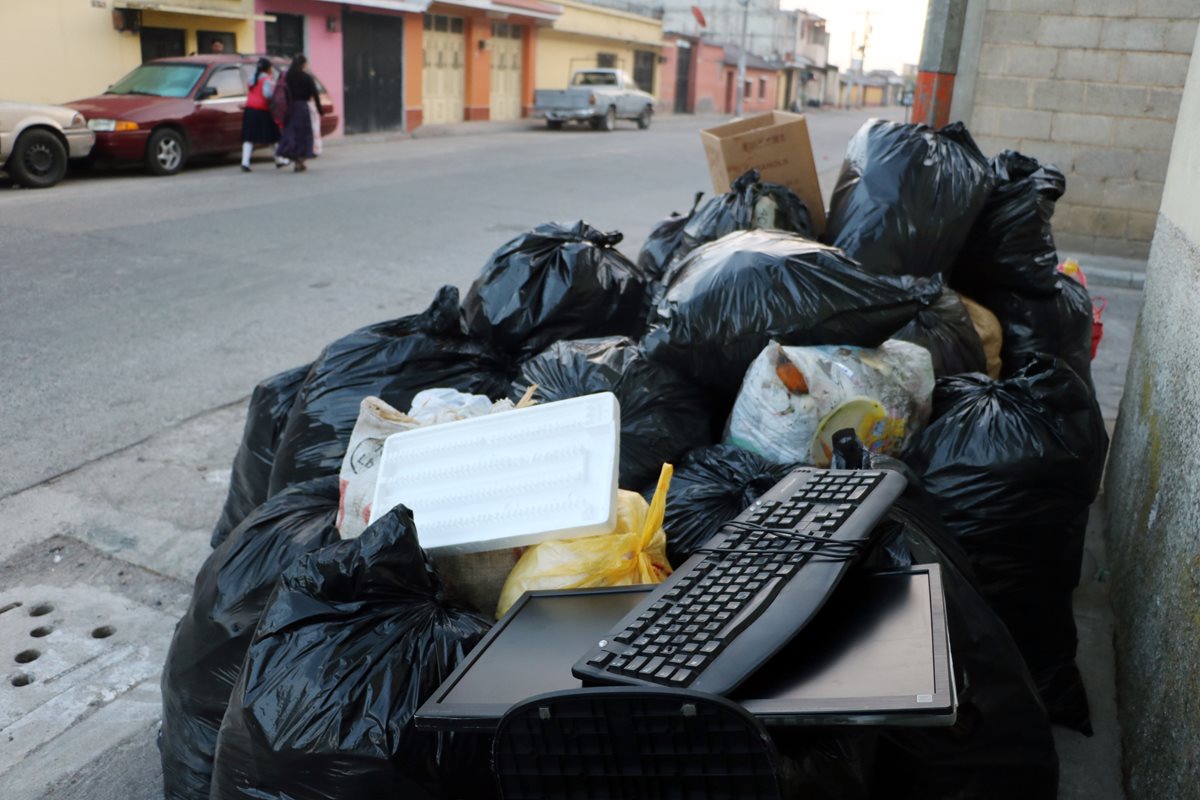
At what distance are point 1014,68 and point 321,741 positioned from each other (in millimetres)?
7610

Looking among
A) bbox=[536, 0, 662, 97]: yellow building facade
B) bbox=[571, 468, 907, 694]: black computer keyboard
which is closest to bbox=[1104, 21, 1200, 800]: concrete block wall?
bbox=[571, 468, 907, 694]: black computer keyboard

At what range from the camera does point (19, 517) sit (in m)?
3.27

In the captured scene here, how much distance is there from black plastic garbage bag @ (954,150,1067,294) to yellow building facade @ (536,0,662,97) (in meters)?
24.9

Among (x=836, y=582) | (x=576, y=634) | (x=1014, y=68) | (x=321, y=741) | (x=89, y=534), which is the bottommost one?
(x=89, y=534)

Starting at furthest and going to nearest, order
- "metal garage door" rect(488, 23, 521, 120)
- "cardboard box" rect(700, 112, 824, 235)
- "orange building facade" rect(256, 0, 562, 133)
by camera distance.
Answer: "metal garage door" rect(488, 23, 521, 120)
"orange building facade" rect(256, 0, 562, 133)
"cardboard box" rect(700, 112, 824, 235)

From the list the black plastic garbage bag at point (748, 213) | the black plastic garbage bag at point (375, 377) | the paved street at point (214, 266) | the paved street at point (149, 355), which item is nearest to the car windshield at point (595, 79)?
the paved street at point (214, 266)

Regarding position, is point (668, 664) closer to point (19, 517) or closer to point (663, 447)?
point (663, 447)

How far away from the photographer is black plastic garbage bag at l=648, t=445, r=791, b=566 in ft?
6.92

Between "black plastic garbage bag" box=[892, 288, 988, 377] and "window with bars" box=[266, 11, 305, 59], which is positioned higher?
"window with bars" box=[266, 11, 305, 59]

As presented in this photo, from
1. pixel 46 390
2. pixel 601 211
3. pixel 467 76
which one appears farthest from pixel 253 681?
pixel 467 76

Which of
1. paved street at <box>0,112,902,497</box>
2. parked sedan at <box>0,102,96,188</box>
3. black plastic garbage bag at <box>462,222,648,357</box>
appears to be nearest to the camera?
black plastic garbage bag at <box>462,222,648,357</box>

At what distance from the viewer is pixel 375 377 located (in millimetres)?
2752

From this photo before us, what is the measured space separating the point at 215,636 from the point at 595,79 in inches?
962

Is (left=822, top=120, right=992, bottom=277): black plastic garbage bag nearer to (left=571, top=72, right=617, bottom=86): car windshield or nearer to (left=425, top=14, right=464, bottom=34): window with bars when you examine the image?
(left=425, top=14, right=464, bottom=34): window with bars
